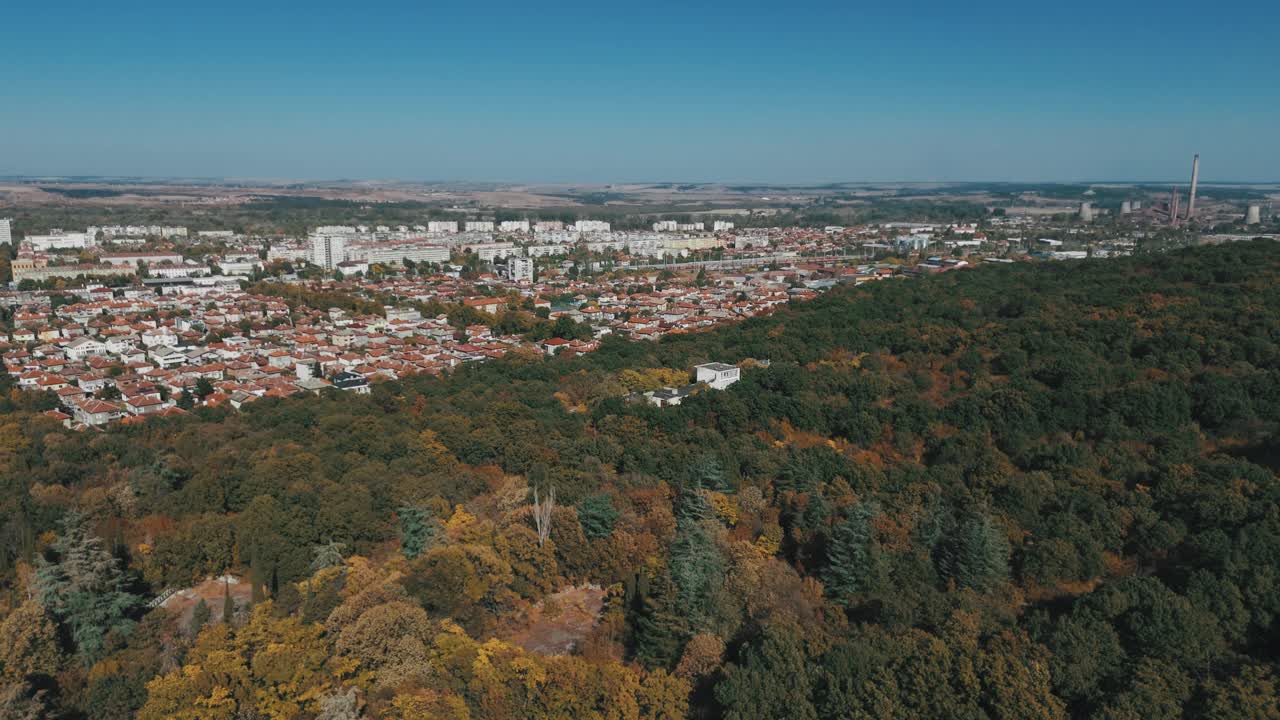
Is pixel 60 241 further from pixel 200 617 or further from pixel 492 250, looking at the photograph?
pixel 200 617

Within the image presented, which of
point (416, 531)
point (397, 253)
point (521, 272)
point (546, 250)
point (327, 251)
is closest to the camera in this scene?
point (416, 531)

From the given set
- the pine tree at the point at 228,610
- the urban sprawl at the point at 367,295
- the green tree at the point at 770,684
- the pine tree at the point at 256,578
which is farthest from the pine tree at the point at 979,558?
the urban sprawl at the point at 367,295

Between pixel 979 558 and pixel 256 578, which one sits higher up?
pixel 979 558

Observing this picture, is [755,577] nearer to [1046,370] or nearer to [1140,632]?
[1140,632]

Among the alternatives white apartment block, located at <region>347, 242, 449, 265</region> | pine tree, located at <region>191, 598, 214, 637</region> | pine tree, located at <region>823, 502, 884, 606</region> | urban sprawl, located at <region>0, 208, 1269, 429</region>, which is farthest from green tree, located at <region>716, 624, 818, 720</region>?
white apartment block, located at <region>347, 242, 449, 265</region>

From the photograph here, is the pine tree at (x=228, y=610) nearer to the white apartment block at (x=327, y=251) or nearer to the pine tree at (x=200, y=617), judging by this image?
the pine tree at (x=200, y=617)


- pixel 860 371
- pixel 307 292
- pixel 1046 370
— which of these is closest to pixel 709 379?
pixel 860 371

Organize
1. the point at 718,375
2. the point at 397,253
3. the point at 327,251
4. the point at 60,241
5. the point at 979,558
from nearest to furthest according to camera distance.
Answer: the point at 979,558 → the point at 718,375 → the point at 327,251 → the point at 397,253 → the point at 60,241

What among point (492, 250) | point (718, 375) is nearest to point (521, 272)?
point (492, 250)
